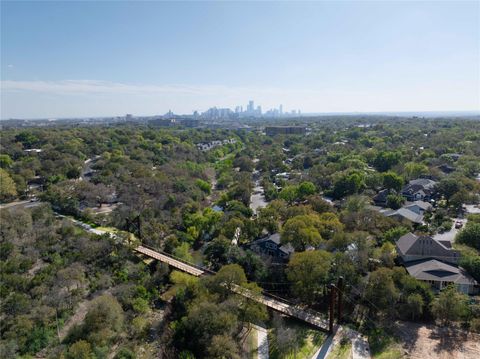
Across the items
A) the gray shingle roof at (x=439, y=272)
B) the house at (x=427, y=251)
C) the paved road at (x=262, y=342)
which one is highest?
the house at (x=427, y=251)

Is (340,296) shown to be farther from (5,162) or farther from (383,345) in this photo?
(5,162)

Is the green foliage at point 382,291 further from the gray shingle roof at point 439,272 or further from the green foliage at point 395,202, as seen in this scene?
the green foliage at point 395,202

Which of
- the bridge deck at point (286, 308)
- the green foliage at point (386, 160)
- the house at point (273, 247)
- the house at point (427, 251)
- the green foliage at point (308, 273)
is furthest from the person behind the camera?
the green foliage at point (386, 160)

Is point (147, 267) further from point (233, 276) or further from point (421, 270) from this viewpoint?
point (421, 270)

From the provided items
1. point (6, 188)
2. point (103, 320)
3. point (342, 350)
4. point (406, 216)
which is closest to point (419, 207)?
point (406, 216)

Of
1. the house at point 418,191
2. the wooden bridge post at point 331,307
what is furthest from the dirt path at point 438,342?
the house at point 418,191
